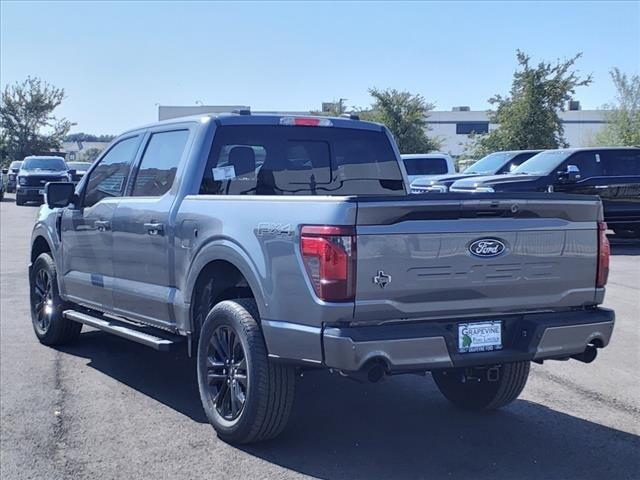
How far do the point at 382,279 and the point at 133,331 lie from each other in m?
2.67

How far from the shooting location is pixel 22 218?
26.1 meters

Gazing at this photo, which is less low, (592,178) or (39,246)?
(592,178)

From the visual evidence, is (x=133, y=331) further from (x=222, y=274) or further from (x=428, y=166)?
(x=428, y=166)

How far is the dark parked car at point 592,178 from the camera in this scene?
16.0 meters

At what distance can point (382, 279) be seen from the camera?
4.38 metres

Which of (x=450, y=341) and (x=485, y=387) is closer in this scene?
(x=450, y=341)

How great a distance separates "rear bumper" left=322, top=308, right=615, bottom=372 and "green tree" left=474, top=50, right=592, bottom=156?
24.7 m

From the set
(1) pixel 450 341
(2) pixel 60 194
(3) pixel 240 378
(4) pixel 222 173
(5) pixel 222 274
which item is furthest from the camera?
(2) pixel 60 194

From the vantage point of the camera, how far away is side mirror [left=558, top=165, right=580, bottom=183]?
15.9m

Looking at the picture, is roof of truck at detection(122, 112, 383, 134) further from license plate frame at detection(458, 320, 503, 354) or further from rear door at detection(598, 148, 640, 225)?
rear door at detection(598, 148, 640, 225)

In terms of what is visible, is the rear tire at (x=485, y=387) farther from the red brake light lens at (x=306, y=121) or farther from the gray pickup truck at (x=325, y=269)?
the red brake light lens at (x=306, y=121)

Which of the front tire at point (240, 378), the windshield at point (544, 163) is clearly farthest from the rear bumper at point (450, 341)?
the windshield at point (544, 163)

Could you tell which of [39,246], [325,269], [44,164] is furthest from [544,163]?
[44,164]

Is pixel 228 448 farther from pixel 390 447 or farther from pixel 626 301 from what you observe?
pixel 626 301
